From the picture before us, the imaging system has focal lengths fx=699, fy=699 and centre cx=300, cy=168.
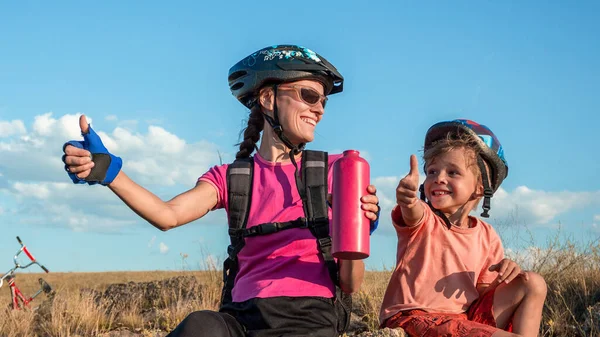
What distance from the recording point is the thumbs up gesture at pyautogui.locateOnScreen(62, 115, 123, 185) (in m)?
3.69

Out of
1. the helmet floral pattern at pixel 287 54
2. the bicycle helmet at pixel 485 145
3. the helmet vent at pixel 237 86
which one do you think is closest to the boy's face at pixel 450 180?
the bicycle helmet at pixel 485 145

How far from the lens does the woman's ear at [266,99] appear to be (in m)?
5.04

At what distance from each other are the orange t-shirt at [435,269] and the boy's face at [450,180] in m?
0.17

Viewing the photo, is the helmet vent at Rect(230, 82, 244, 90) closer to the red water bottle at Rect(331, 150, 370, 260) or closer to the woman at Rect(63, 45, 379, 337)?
the woman at Rect(63, 45, 379, 337)

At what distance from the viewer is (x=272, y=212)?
14.7 ft

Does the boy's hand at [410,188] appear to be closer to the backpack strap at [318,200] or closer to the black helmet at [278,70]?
the backpack strap at [318,200]

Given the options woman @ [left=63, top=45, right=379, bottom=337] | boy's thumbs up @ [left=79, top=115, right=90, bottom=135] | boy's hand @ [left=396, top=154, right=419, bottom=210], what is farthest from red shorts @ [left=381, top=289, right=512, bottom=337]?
boy's thumbs up @ [left=79, top=115, right=90, bottom=135]

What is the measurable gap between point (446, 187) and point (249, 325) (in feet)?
5.74

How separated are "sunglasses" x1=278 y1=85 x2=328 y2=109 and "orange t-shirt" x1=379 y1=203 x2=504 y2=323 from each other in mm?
931

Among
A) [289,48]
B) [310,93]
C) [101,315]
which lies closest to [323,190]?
[310,93]

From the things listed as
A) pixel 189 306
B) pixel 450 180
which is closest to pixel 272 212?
pixel 450 180

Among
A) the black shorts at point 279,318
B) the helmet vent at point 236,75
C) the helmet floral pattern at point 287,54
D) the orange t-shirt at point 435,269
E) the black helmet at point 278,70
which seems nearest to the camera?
the black shorts at point 279,318

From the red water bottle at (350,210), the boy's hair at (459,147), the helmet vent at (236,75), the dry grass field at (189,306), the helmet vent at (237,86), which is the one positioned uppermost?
the helmet vent at (236,75)

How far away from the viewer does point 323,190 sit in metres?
4.54
